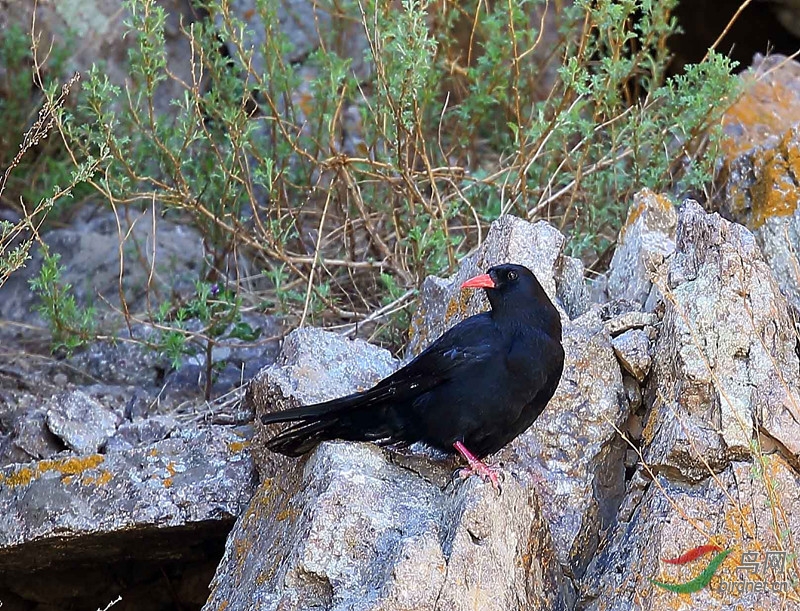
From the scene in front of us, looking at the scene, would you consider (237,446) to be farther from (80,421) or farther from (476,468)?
(476,468)

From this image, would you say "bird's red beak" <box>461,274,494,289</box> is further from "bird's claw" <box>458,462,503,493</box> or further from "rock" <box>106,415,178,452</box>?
"rock" <box>106,415,178,452</box>

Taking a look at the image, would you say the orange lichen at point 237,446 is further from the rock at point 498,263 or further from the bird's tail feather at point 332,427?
the rock at point 498,263

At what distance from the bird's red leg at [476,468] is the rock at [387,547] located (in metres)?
0.05

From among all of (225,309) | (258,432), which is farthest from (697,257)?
(225,309)

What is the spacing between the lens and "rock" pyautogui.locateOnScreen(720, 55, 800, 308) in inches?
210

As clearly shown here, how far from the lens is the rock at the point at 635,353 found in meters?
4.48

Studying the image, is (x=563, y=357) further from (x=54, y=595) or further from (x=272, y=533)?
(x=54, y=595)

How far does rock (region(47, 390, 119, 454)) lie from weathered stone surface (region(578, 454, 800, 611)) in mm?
2224

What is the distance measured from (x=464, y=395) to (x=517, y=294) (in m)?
0.46

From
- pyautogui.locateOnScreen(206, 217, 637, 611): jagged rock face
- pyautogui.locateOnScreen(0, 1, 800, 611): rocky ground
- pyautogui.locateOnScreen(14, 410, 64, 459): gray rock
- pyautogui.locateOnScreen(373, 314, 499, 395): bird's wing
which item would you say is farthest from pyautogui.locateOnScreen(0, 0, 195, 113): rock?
pyautogui.locateOnScreen(373, 314, 499, 395): bird's wing

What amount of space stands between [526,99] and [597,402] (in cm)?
332

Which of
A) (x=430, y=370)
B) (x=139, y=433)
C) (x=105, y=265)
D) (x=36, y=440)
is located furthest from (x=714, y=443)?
(x=105, y=265)

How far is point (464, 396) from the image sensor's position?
168 inches

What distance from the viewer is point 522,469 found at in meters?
4.30
